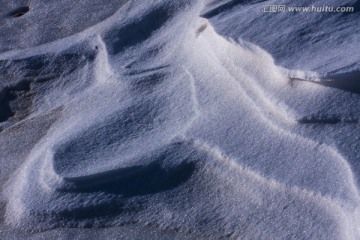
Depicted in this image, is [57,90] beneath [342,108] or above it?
above

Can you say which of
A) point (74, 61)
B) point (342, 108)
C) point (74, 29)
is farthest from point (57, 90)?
point (342, 108)

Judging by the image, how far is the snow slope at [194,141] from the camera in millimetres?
1116

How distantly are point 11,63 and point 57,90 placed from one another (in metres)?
0.20

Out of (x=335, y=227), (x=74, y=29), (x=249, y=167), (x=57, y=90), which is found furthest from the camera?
(x=74, y=29)

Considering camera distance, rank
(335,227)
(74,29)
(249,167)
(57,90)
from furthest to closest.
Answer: (74,29)
(57,90)
(249,167)
(335,227)

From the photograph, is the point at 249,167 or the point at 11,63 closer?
the point at 249,167

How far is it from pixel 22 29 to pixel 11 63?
0.19 m

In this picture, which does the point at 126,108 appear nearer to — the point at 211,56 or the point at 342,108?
the point at 211,56

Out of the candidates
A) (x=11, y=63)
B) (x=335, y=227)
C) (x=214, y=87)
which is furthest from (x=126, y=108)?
(x=335, y=227)

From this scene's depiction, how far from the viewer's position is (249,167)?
45.8 inches

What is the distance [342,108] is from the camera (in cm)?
118

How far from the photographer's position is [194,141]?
4.09ft

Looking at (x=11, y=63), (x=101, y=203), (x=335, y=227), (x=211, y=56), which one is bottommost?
(x=335, y=227)

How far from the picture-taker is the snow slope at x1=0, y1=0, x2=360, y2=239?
1.12 metres
